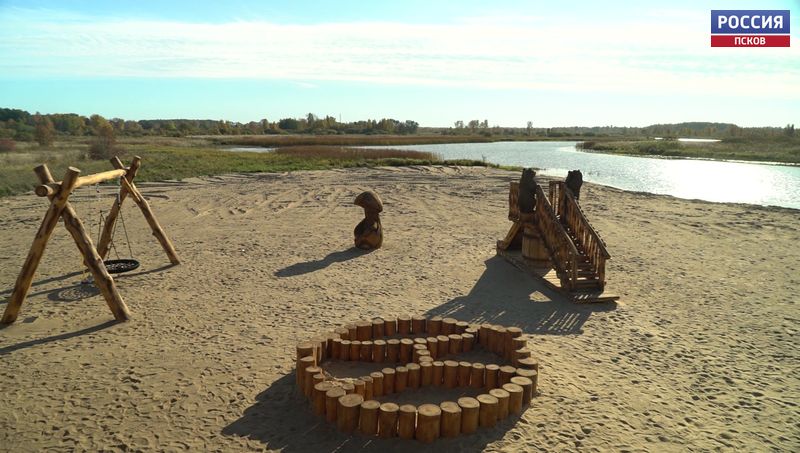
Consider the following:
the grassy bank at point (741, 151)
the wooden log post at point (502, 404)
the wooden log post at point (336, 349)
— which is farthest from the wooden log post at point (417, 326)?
the grassy bank at point (741, 151)

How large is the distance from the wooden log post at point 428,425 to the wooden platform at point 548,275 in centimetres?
395

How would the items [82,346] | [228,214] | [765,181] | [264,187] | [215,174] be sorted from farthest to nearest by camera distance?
[765,181] → [215,174] → [264,187] → [228,214] → [82,346]

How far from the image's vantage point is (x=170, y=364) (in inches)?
206

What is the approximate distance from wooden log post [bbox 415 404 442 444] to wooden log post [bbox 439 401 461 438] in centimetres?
5

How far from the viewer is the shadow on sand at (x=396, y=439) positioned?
389 centimetres

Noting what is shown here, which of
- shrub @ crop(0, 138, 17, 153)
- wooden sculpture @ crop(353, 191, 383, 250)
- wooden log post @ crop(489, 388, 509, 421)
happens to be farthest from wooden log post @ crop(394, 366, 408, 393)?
shrub @ crop(0, 138, 17, 153)

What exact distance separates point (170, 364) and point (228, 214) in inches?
376

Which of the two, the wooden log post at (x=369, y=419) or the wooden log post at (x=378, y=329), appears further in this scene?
the wooden log post at (x=378, y=329)

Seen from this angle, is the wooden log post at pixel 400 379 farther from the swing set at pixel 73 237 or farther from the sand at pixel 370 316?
the swing set at pixel 73 237

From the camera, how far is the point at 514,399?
4.31 meters

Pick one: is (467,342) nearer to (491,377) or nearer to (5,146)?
(491,377)

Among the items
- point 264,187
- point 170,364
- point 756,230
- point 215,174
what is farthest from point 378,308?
point 215,174

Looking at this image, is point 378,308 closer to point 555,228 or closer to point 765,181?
point 555,228

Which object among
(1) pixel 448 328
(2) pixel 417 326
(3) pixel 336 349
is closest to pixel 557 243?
(1) pixel 448 328
